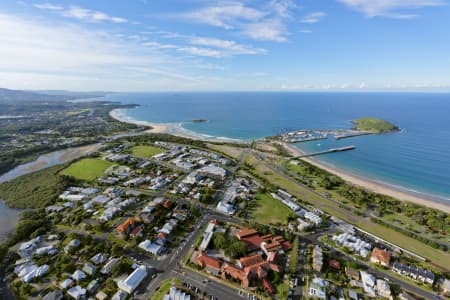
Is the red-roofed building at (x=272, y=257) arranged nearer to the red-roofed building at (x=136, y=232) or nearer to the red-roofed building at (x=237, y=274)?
the red-roofed building at (x=237, y=274)

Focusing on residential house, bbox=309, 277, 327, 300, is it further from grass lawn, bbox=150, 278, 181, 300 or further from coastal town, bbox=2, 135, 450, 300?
grass lawn, bbox=150, 278, 181, 300

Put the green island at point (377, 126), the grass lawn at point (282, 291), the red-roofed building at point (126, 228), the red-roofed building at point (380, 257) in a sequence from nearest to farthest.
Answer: the grass lawn at point (282, 291) < the red-roofed building at point (380, 257) < the red-roofed building at point (126, 228) < the green island at point (377, 126)

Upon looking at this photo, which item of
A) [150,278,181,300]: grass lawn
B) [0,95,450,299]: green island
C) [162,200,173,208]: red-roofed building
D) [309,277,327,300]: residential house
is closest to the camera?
[309,277,327,300]: residential house

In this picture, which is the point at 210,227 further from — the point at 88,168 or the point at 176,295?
the point at 88,168

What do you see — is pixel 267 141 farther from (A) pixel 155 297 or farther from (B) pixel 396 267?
(A) pixel 155 297

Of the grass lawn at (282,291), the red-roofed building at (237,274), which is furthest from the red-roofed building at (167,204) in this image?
the grass lawn at (282,291)

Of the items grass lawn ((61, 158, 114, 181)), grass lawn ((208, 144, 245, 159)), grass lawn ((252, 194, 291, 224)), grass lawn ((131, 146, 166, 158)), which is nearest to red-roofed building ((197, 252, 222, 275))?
grass lawn ((252, 194, 291, 224))
